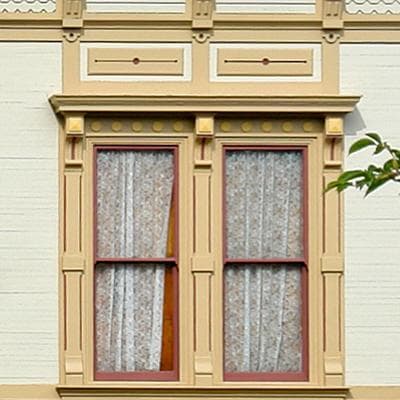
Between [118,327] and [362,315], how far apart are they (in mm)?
2226

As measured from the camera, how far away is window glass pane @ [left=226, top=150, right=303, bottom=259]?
12500mm

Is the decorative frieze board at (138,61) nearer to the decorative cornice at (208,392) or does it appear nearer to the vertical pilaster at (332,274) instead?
the vertical pilaster at (332,274)

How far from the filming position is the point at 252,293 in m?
12.6

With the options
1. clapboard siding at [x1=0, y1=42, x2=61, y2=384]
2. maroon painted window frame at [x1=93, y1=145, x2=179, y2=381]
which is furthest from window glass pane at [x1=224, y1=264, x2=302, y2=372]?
clapboard siding at [x1=0, y1=42, x2=61, y2=384]

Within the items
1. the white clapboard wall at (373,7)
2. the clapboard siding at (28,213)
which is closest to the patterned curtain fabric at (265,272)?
the white clapboard wall at (373,7)

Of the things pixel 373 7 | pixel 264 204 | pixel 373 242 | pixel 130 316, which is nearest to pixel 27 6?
pixel 264 204

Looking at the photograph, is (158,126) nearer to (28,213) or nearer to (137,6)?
(137,6)

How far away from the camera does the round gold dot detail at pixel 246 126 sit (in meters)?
12.4

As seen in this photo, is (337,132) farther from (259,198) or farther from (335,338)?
(335,338)

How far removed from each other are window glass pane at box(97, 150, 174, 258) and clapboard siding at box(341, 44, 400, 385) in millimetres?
1674

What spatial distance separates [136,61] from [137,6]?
0.50 meters

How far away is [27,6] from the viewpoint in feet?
40.6

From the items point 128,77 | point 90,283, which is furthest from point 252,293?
point 128,77

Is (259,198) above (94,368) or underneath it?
above
